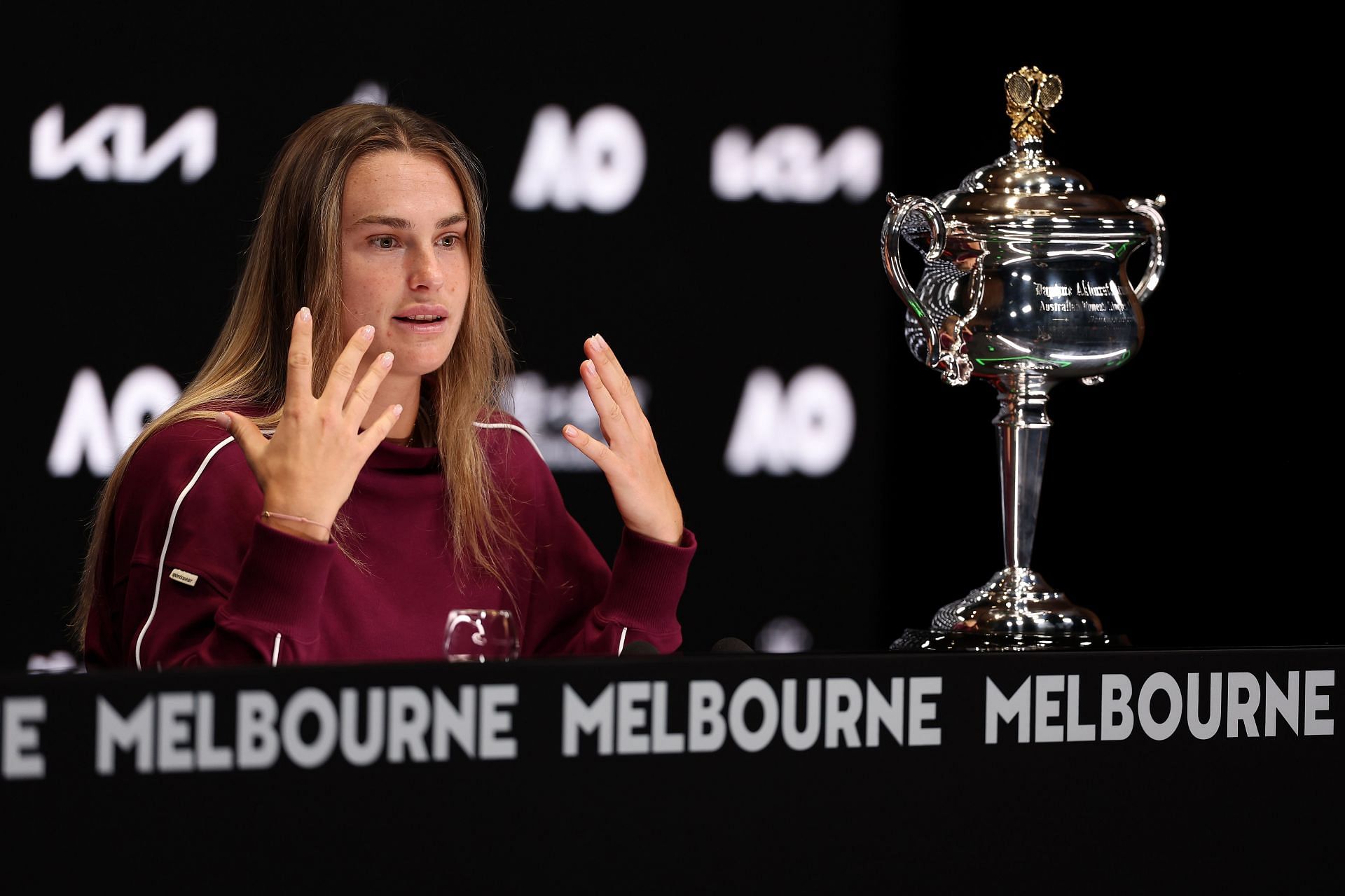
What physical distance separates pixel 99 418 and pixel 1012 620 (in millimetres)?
1813

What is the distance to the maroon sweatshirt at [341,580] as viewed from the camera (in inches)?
66.3

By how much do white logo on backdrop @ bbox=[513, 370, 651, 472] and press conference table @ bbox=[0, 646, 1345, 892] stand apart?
191 centimetres

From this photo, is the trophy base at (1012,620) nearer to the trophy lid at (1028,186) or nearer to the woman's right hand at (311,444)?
the trophy lid at (1028,186)

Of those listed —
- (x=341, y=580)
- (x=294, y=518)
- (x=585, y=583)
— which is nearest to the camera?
(x=294, y=518)

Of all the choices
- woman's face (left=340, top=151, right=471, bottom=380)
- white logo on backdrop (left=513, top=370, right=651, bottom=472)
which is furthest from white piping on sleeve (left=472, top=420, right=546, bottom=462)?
white logo on backdrop (left=513, top=370, right=651, bottom=472)

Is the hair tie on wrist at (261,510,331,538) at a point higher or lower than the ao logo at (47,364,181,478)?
lower

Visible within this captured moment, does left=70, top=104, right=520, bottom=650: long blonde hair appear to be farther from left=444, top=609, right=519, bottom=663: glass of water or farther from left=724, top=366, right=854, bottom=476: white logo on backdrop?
left=724, top=366, right=854, bottom=476: white logo on backdrop

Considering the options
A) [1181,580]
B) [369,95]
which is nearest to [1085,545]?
[1181,580]

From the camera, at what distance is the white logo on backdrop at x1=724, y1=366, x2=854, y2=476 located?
134 inches

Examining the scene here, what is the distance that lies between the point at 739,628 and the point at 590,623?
1383mm

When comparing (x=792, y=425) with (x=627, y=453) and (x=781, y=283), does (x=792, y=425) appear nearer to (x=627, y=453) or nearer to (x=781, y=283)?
(x=781, y=283)

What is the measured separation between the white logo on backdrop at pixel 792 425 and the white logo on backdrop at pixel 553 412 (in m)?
0.21

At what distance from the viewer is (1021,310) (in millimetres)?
1816

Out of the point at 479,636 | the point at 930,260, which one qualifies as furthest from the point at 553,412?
the point at 479,636
